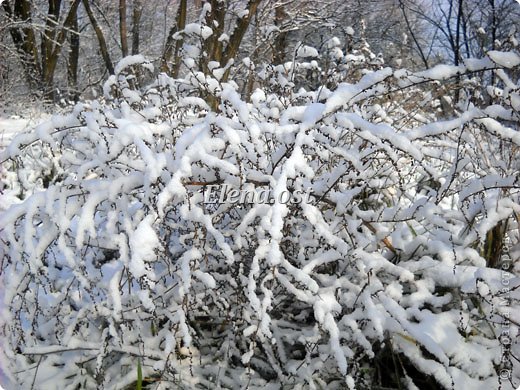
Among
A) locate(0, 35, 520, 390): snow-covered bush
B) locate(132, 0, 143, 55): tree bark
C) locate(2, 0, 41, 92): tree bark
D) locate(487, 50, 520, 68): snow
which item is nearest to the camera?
locate(487, 50, 520, 68): snow

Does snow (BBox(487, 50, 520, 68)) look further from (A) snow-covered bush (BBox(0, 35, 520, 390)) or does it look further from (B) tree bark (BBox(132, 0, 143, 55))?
(B) tree bark (BBox(132, 0, 143, 55))

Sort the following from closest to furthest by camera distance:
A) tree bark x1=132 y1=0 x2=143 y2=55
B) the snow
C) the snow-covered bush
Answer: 1. the snow
2. the snow-covered bush
3. tree bark x1=132 y1=0 x2=143 y2=55

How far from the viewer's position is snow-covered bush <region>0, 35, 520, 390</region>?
1614 mm

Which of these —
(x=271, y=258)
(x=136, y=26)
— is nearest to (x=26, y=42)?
(x=136, y=26)

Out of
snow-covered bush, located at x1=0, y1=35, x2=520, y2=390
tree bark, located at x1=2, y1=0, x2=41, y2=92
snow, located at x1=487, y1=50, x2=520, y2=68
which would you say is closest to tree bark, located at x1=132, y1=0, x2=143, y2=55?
tree bark, located at x1=2, y1=0, x2=41, y2=92

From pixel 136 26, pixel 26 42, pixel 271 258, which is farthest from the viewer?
pixel 136 26

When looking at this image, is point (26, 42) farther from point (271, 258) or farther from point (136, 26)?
point (271, 258)

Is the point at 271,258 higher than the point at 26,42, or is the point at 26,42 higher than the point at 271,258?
the point at 271,258

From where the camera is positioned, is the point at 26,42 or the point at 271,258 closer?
the point at 271,258

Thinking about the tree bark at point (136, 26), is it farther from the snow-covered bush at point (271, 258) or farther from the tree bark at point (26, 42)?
the snow-covered bush at point (271, 258)

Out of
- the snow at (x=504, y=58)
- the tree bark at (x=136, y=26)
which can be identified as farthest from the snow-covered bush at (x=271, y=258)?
the tree bark at (x=136, y=26)

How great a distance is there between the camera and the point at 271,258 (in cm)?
142

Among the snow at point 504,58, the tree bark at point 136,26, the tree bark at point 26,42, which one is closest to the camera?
the snow at point 504,58

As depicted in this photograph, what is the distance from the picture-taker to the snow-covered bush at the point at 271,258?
1614 millimetres
